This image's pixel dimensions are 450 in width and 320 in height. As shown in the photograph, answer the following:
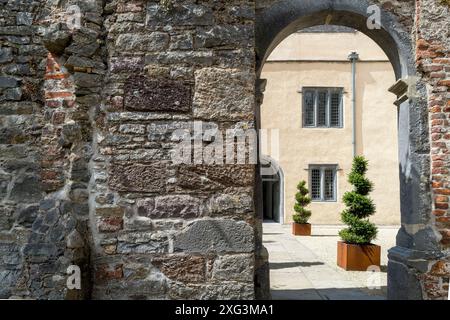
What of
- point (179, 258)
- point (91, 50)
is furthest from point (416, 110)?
point (91, 50)

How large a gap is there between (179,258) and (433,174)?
278 cm

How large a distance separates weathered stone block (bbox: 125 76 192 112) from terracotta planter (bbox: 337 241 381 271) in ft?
15.6

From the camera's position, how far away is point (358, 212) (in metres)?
7.11

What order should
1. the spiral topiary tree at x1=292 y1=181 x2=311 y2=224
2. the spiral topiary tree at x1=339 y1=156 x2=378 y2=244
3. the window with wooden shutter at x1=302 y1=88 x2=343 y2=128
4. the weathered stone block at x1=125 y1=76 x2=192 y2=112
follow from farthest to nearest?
the window with wooden shutter at x1=302 y1=88 x2=343 y2=128 < the spiral topiary tree at x1=292 y1=181 x2=311 y2=224 < the spiral topiary tree at x1=339 y1=156 x2=378 y2=244 < the weathered stone block at x1=125 y1=76 x2=192 y2=112

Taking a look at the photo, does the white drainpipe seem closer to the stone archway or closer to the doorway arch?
the doorway arch

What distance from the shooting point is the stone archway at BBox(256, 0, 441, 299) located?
4.10m

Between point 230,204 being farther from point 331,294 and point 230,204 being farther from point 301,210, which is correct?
point 301,210

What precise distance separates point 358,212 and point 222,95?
4.92m

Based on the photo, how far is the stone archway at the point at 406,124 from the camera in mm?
4098

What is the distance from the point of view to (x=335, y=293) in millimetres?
5098

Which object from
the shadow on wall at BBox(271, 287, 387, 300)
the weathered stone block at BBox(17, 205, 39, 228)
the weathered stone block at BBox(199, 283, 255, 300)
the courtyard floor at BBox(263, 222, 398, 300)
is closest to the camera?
the weathered stone block at BBox(199, 283, 255, 300)

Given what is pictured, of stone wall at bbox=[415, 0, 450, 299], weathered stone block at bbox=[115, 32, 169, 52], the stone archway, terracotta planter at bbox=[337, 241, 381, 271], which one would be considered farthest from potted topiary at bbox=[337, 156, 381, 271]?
weathered stone block at bbox=[115, 32, 169, 52]

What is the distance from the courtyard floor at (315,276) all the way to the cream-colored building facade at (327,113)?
197 inches
